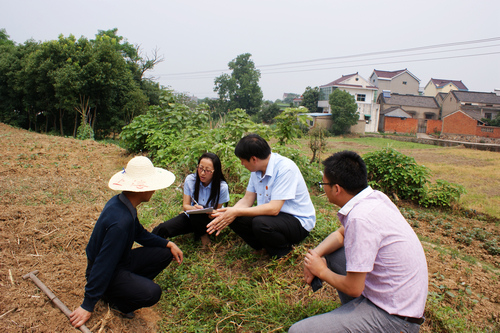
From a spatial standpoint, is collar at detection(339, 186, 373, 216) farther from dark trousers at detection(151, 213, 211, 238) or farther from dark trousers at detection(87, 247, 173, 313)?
dark trousers at detection(151, 213, 211, 238)

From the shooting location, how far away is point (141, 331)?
2479mm

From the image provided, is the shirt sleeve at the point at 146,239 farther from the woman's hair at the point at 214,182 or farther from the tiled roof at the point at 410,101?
the tiled roof at the point at 410,101

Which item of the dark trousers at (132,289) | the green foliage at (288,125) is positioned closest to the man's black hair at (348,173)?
the dark trousers at (132,289)

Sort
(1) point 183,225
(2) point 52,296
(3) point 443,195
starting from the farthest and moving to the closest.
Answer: (3) point 443,195, (1) point 183,225, (2) point 52,296

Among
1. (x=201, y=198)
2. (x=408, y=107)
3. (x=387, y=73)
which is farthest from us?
(x=387, y=73)

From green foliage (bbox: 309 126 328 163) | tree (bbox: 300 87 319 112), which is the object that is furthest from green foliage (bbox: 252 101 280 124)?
green foliage (bbox: 309 126 328 163)

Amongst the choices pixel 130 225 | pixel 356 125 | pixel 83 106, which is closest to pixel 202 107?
pixel 130 225

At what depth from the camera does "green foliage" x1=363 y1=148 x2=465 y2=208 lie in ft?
24.1

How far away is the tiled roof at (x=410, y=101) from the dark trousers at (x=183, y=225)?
4063cm

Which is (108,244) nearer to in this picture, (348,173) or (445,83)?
(348,173)

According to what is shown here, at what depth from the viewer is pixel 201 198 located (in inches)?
145

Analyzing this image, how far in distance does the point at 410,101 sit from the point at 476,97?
723 cm

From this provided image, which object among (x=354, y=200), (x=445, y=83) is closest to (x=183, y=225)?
(x=354, y=200)

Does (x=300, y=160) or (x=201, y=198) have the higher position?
(x=300, y=160)
